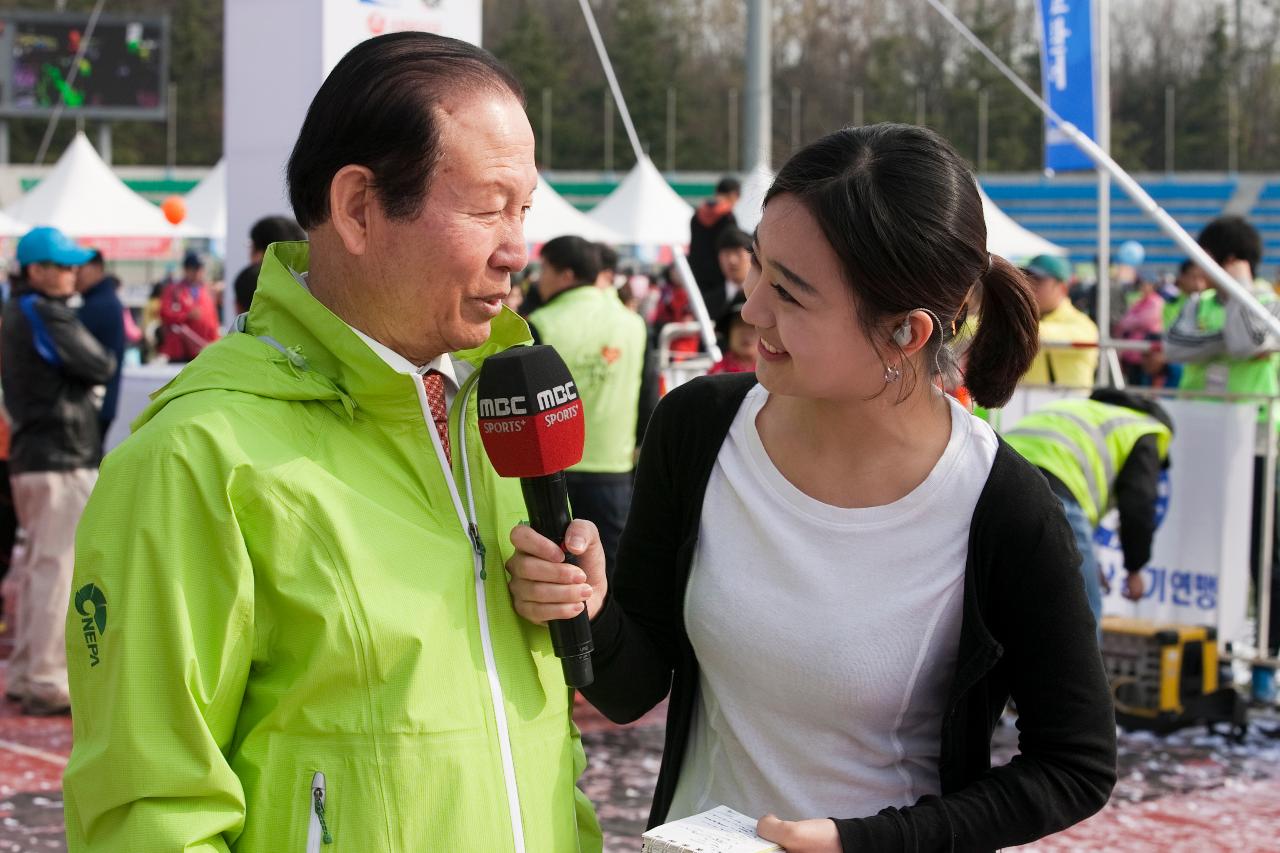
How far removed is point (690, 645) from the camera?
2.01 meters

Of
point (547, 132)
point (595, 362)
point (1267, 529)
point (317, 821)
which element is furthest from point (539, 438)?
point (547, 132)

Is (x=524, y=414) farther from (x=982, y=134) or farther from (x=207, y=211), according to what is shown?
(x=982, y=134)

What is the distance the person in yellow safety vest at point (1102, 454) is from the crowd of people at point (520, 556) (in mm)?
3563

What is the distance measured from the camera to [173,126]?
63.6 m

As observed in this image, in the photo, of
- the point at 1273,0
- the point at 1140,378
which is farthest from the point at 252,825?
the point at 1273,0

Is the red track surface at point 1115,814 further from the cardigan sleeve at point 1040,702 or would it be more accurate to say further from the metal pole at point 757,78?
the metal pole at point 757,78

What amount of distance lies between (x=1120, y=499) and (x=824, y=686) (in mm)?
4109

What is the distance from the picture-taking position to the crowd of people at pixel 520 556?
60.8 inches

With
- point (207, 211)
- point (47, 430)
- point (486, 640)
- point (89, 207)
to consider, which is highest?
point (207, 211)

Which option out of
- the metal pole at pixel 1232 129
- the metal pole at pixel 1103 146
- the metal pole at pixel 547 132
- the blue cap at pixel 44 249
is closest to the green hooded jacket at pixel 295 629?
the blue cap at pixel 44 249

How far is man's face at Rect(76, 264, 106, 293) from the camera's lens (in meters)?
7.98

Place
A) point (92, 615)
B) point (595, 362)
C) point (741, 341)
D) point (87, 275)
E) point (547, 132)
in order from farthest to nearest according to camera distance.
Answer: point (547, 132)
point (87, 275)
point (595, 362)
point (741, 341)
point (92, 615)

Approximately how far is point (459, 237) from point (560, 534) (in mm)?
358

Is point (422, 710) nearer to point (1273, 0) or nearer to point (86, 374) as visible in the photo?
point (86, 374)
